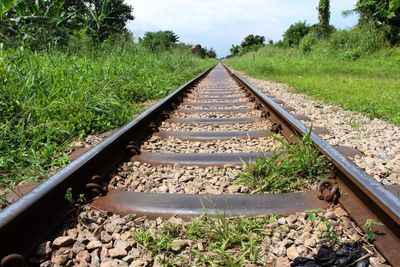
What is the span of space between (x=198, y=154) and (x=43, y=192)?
1338mm

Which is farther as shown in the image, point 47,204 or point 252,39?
point 252,39

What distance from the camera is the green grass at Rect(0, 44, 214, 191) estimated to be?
8.82 ft

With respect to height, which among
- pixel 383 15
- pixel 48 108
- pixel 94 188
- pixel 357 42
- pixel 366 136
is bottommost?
pixel 366 136

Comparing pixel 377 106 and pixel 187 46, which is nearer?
pixel 377 106

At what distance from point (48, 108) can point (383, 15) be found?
18478mm

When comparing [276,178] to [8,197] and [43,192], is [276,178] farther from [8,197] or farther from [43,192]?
[8,197]

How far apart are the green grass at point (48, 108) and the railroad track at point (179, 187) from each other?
448 mm

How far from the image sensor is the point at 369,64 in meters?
14.1

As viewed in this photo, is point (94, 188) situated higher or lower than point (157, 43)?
lower

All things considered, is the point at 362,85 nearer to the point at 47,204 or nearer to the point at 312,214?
the point at 312,214

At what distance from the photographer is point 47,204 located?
69.2 inches

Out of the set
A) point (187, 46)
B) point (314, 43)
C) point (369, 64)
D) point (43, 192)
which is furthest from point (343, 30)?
point (43, 192)

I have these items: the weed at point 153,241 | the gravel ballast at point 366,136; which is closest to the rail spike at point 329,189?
the gravel ballast at point 366,136

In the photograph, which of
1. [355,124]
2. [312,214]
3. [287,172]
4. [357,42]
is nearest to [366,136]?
[355,124]
